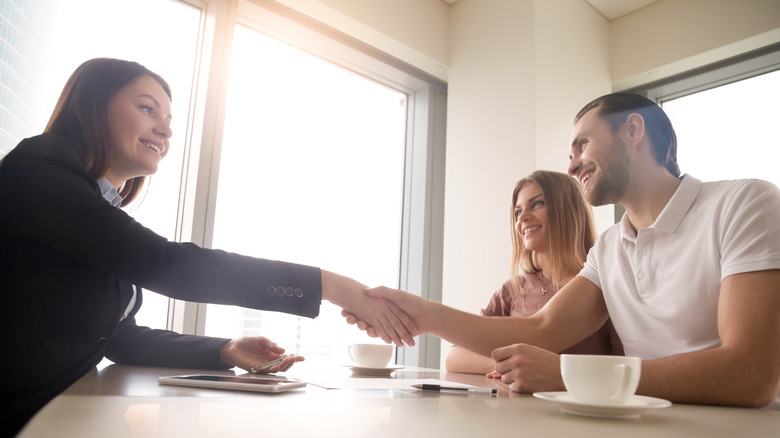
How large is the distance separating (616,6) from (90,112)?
2871 mm

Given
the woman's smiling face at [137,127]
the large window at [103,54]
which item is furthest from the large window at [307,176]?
the woman's smiling face at [137,127]

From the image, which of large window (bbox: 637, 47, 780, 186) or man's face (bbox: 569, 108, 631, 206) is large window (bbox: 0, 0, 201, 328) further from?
large window (bbox: 637, 47, 780, 186)

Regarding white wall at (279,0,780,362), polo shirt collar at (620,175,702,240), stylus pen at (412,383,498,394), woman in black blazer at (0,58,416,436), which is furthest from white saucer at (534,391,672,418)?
white wall at (279,0,780,362)

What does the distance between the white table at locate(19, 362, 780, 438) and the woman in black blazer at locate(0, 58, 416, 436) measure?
7.1 inches

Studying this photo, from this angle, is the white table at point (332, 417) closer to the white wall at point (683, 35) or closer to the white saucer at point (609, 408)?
the white saucer at point (609, 408)

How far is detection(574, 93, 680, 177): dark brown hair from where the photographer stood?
4.73 feet

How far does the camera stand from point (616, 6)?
3072 mm

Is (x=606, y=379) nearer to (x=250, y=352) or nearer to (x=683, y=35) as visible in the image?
(x=250, y=352)

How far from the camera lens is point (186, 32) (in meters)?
2.36

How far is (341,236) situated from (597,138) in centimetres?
164

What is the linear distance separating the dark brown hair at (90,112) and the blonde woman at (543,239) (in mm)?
1227

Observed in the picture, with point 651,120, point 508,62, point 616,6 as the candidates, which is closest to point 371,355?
point 651,120

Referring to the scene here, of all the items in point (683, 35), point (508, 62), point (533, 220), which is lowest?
point (533, 220)

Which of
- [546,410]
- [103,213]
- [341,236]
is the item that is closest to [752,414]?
[546,410]
